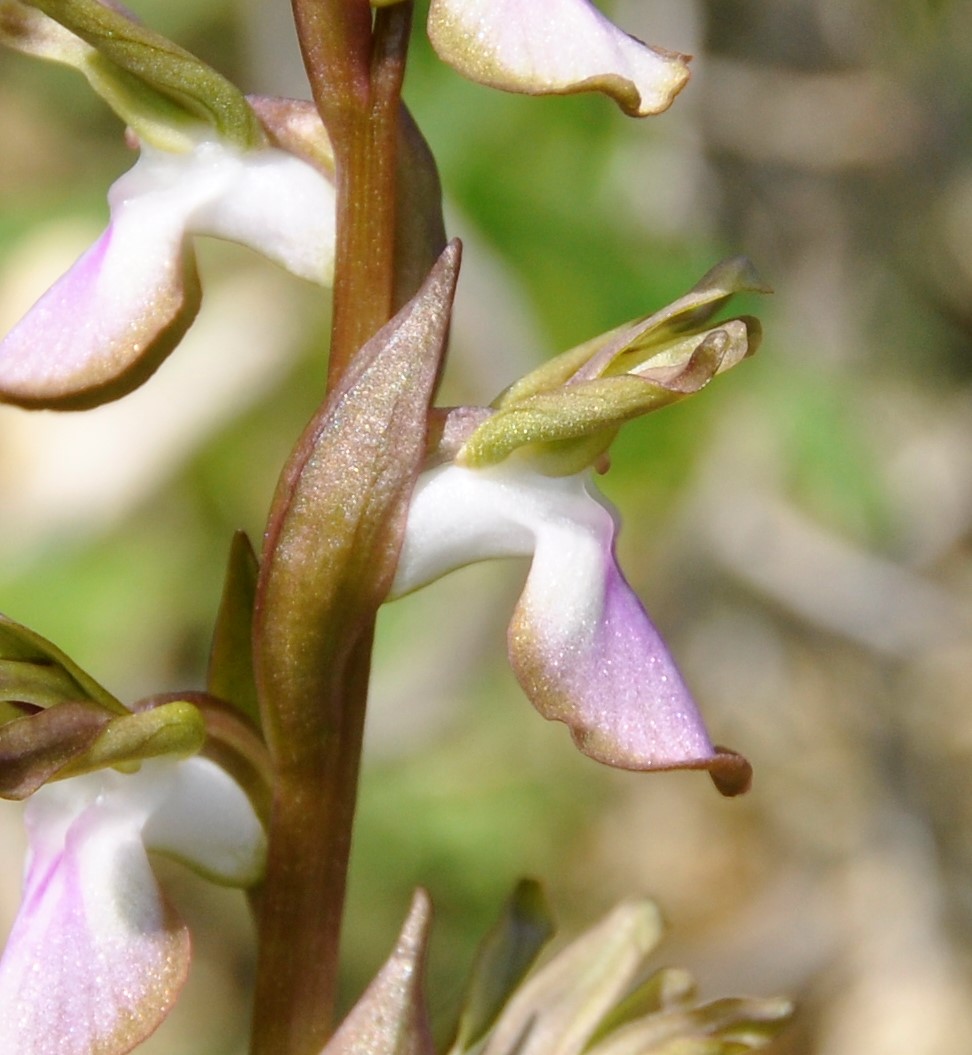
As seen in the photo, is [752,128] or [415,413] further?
[752,128]

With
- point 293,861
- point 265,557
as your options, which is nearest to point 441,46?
point 265,557

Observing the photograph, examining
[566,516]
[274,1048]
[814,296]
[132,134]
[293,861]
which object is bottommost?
[814,296]

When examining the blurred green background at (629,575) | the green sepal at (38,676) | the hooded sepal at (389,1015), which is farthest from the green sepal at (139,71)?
the blurred green background at (629,575)

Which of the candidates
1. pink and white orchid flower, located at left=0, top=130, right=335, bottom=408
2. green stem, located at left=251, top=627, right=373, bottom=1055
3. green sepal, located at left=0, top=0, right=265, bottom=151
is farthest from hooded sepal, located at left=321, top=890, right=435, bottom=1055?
green sepal, located at left=0, top=0, right=265, bottom=151

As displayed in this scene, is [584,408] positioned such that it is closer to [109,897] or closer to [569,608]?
[569,608]

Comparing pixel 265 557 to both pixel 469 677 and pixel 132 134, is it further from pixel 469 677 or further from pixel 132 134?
pixel 469 677

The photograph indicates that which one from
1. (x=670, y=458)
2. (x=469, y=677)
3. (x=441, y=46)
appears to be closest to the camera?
(x=441, y=46)

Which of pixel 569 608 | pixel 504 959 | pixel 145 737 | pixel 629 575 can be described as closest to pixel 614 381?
pixel 569 608
